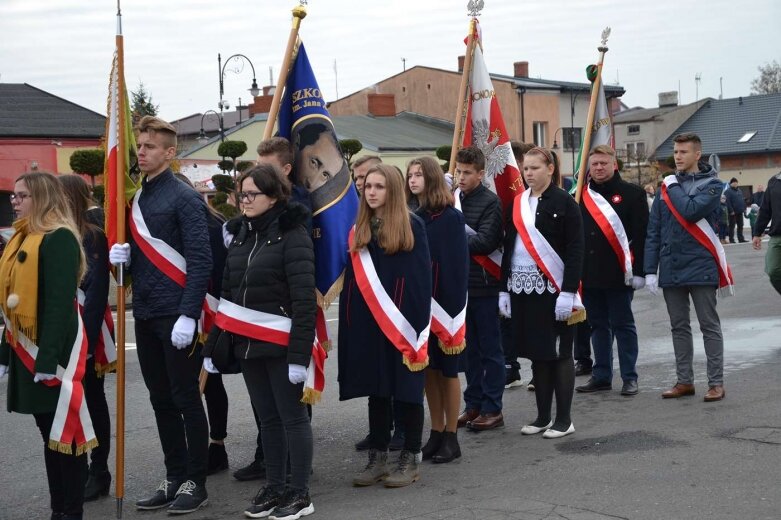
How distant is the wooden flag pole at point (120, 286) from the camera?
5508 mm

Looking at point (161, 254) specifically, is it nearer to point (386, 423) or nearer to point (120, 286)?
point (120, 286)

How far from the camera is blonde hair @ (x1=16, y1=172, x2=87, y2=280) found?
5.27 metres

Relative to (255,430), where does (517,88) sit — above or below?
above

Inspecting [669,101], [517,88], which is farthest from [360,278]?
[669,101]

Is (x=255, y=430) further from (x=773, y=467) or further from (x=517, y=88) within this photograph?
(x=517, y=88)

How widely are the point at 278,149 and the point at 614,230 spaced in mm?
3270

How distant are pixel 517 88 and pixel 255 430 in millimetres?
47596

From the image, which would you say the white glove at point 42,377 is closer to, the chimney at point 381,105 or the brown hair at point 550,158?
the brown hair at point 550,158

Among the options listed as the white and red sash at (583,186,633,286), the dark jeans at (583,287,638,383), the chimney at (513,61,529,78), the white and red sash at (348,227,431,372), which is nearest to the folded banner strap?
the white and red sash at (348,227,431,372)

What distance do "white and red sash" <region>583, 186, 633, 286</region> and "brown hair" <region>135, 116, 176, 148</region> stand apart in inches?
152

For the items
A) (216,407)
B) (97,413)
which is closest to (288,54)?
(216,407)

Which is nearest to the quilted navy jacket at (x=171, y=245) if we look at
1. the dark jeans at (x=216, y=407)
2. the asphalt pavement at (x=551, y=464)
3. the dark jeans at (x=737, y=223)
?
the dark jeans at (x=216, y=407)

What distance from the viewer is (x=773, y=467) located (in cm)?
582

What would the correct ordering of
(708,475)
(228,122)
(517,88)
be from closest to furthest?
(708,475), (517,88), (228,122)
